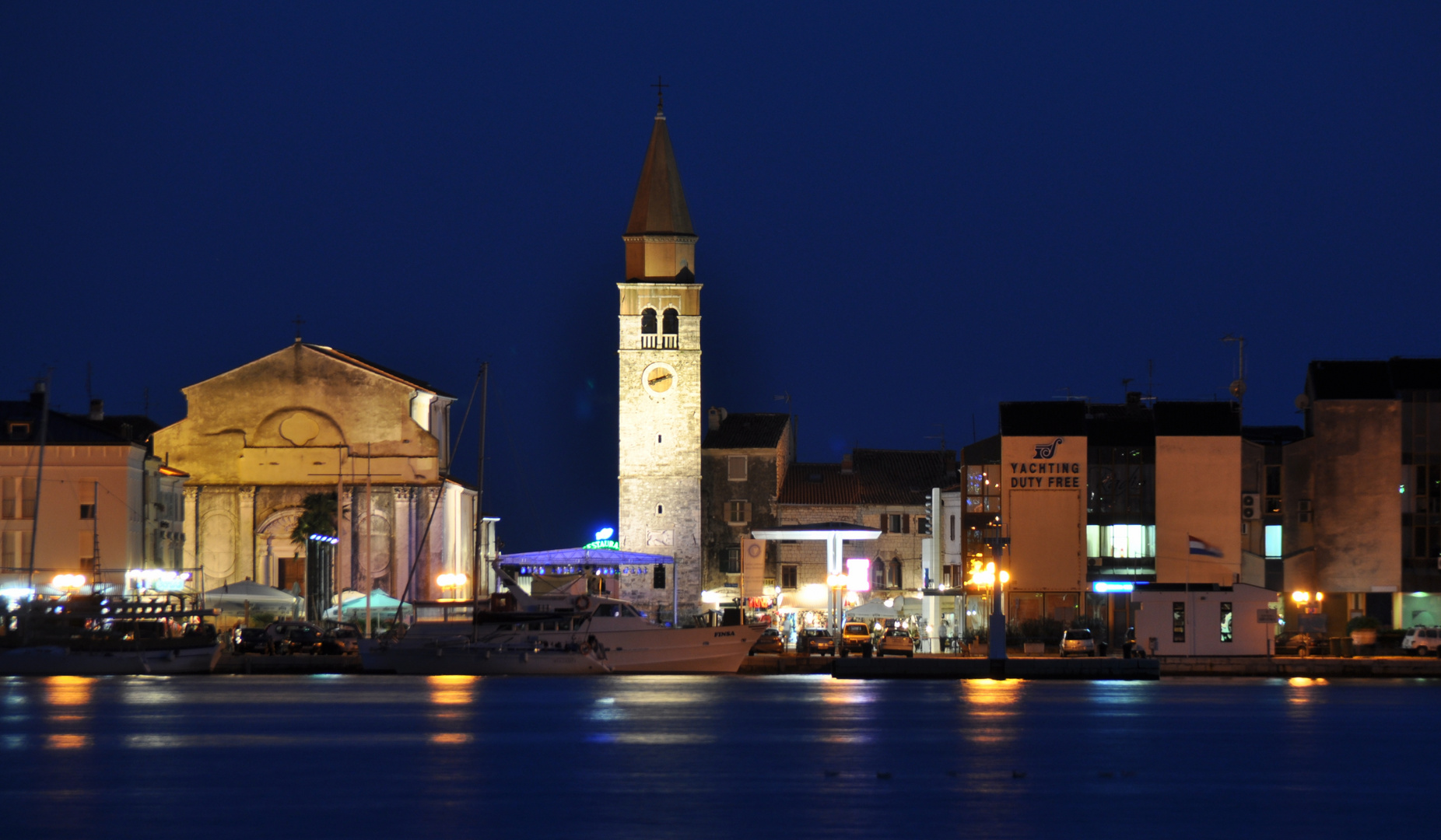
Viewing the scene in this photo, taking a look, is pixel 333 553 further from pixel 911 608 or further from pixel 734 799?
pixel 734 799

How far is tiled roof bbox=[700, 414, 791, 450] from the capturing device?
284 feet

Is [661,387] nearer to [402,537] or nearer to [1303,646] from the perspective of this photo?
[402,537]

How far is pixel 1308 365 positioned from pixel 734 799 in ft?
158

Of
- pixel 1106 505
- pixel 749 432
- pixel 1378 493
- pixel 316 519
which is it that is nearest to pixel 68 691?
pixel 316 519

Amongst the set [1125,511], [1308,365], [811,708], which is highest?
[1308,365]

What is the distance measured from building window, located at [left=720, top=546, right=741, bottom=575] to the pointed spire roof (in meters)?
14.3

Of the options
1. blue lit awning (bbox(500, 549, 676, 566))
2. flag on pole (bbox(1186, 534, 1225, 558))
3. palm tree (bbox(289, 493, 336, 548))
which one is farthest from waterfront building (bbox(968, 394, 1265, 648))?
palm tree (bbox(289, 493, 336, 548))

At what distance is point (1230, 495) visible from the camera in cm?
6769

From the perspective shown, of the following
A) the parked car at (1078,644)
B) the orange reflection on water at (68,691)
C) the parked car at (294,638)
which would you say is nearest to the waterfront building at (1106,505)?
the parked car at (1078,644)

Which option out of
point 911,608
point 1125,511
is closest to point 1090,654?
point 1125,511

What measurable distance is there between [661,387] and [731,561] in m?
8.22

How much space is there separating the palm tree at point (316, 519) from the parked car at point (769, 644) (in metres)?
21.6

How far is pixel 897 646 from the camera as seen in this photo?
62500 millimetres

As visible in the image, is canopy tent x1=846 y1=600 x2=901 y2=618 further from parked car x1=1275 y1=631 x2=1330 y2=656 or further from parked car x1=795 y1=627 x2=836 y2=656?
parked car x1=1275 y1=631 x2=1330 y2=656
